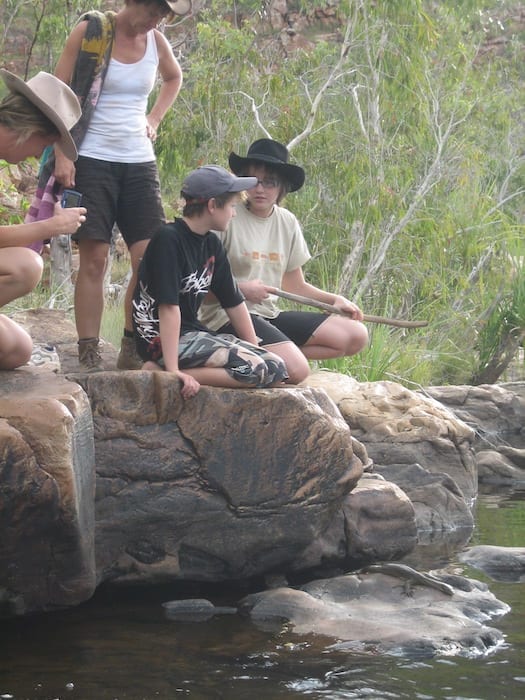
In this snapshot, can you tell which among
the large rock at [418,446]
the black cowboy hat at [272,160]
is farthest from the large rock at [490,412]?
the black cowboy hat at [272,160]

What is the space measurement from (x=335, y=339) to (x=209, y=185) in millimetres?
1379

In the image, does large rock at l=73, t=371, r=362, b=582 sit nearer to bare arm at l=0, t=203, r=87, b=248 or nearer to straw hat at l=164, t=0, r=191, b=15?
bare arm at l=0, t=203, r=87, b=248

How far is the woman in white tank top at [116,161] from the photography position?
5.04 metres

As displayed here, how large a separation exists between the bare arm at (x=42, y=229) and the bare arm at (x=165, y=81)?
44.5 inches

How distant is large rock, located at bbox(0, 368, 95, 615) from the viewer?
13.2ft

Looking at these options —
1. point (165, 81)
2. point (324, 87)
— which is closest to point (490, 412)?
point (324, 87)

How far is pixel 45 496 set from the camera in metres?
4.03

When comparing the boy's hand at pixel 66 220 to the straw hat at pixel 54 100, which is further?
the boy's hand at pixel 66 220

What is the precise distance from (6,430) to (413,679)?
164 centimetres

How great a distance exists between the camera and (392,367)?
379 inches

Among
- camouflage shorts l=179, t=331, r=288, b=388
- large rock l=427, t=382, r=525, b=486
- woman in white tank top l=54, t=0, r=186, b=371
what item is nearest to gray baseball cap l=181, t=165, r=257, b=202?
woman in white tank top l=54, t=0, r=186, b=371

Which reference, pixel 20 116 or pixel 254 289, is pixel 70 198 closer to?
pixel 20 116

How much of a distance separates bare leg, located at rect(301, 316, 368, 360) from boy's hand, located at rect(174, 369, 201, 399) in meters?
1.40

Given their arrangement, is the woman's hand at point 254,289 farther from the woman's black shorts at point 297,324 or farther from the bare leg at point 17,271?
the bare leg at point 17,271
